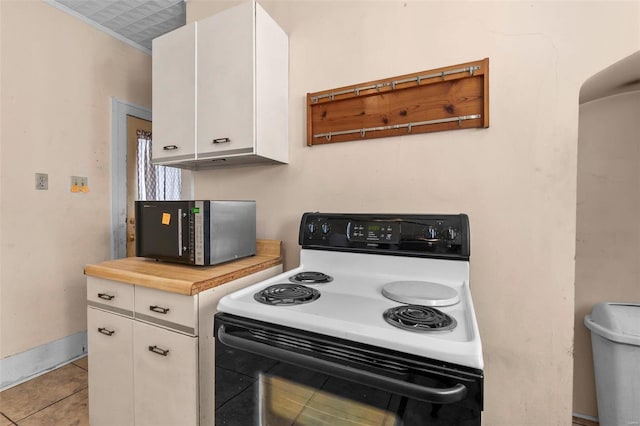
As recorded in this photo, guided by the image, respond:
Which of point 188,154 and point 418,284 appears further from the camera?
point 188,154

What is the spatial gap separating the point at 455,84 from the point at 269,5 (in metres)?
1.23

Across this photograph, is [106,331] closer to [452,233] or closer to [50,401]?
[50,401]

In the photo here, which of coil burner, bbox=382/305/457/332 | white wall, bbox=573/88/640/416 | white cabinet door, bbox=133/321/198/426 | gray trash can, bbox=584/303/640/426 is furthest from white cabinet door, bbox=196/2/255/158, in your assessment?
gray trash can, bbox=584/303/640/426

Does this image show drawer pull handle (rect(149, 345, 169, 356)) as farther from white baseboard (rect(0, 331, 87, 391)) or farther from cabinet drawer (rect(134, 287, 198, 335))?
white baseboard (rect(0, 331, 87, 391))

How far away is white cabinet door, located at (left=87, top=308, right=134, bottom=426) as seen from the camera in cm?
127

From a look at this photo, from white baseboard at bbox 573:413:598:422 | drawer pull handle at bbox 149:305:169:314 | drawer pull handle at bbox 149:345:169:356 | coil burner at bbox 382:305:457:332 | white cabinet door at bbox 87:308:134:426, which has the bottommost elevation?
white baseboard at bbox 573:413:598:422

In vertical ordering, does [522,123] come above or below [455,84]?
below

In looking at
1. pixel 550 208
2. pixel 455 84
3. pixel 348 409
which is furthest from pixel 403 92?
pixel 348 409

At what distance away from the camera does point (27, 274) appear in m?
1.98

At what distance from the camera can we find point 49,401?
1725 millimetres

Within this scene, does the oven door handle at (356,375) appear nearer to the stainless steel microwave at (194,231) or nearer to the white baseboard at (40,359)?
the stainless steel microwave at (194,231)

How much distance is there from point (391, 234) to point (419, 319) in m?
0.52

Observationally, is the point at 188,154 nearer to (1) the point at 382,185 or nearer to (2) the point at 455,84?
(1) the point at 382,185

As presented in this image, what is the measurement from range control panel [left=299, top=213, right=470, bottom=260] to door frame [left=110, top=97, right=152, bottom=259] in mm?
1958
